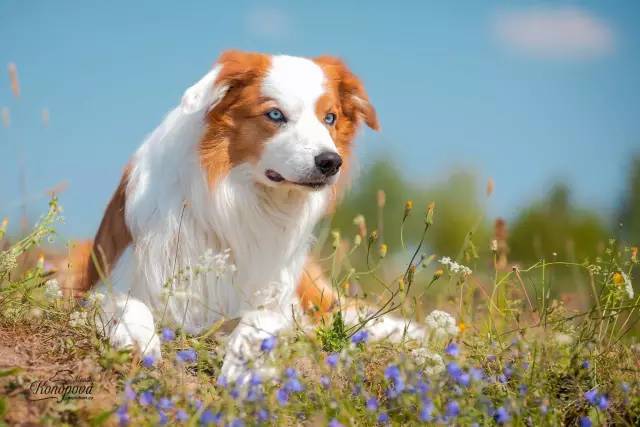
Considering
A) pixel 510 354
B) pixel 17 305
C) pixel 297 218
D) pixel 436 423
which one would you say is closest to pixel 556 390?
pixel 510 354

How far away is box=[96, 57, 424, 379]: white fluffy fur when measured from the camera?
450 cm

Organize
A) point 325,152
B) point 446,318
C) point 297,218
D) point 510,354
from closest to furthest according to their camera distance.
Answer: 1. point 446,318
2. point 510,354
3. point 325,152
4. point 297,218

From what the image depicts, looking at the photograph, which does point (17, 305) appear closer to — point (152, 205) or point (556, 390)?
point (152, 205)

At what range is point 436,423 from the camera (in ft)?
9.93

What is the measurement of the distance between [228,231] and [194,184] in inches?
14.4

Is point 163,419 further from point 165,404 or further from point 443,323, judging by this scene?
point 443,323

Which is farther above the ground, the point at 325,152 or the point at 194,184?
the point at 325,152

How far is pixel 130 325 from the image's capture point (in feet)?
13.2

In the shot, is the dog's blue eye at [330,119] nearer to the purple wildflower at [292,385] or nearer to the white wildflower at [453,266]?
the white wildflower at [453,266]

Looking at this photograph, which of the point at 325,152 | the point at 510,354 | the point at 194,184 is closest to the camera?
the point at 510,354

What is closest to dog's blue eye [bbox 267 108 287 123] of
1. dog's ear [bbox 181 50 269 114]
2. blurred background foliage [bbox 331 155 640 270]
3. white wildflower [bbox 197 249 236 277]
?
dog's ear [bbox 181 50 269 114]

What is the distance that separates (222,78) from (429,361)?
2.25 meters

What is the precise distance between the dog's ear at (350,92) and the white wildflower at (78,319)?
84.4 inches

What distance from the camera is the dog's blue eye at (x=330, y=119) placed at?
474 cm
